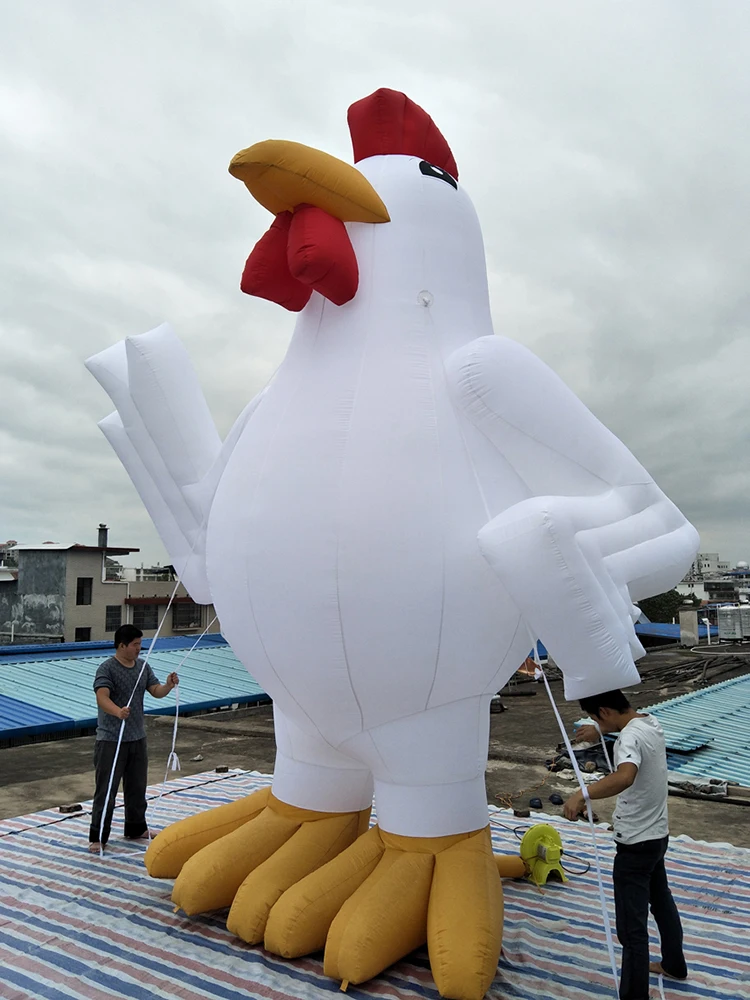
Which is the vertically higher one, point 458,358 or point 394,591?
point 458,358

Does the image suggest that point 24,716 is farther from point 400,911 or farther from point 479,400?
point 479,400

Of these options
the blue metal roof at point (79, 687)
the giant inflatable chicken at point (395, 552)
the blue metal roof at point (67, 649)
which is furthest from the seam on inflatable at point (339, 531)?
the blue metal roof at point (67, 649)

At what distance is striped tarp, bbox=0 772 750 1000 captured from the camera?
2852 millimetres

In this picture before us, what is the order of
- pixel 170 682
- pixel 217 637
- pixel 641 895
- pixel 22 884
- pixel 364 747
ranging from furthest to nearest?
1. pixel 217 637
2. pixel 170 682
3. pixel 22 884
4. pixel 364 747
5. pixel 641 895

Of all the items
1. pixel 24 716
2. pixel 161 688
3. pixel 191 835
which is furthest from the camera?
pixel 24 716

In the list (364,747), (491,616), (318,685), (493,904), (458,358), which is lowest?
(493,904)

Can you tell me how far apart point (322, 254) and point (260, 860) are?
2.67 m

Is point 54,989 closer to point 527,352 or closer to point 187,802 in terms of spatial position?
point 187,802

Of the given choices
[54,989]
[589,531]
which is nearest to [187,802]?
[54,989]

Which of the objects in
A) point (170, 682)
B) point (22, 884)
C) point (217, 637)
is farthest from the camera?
point (217, 637)

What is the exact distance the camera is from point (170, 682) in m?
4.46

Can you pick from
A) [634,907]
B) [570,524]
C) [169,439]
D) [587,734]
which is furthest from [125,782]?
[570,524]

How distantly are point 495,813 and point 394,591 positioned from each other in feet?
9.97

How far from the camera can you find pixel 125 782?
4492 millimetres
